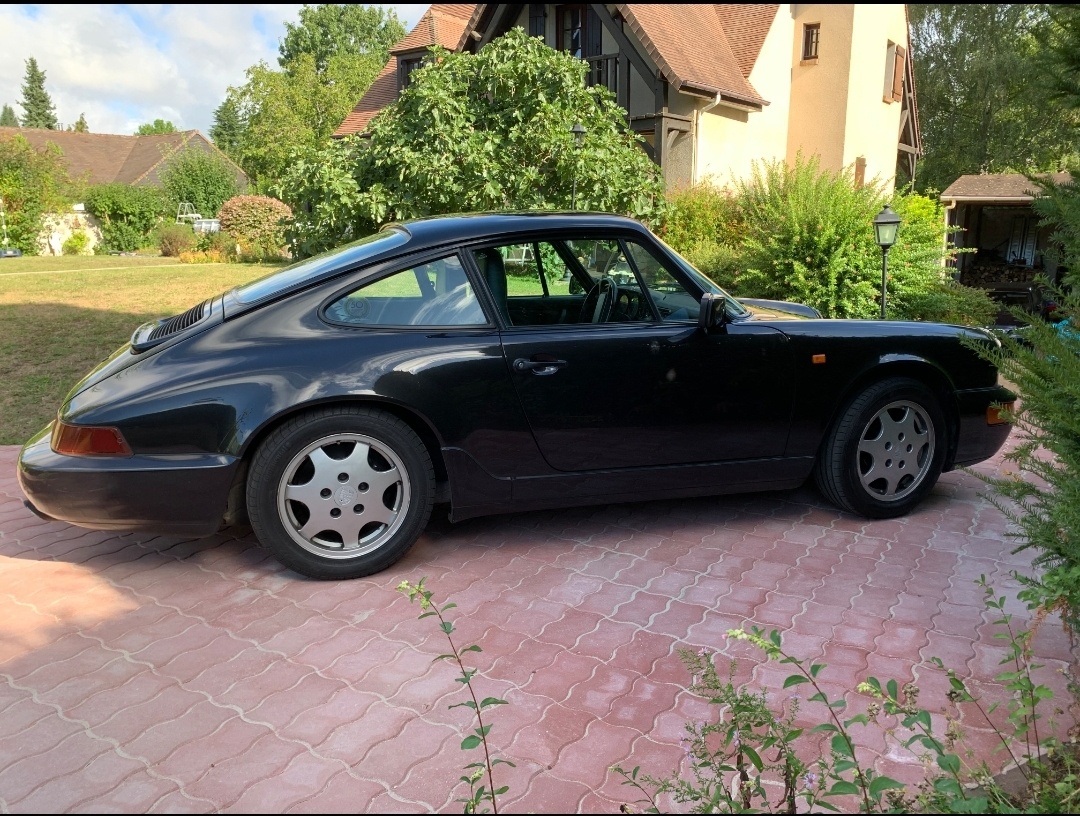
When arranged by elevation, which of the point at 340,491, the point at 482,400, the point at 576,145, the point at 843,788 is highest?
the point at 576,145

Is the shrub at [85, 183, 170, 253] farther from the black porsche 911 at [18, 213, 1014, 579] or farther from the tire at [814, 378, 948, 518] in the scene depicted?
the tire at [814, 378, 948, 518]

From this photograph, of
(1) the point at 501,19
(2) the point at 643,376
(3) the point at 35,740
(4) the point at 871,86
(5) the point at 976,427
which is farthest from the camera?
(4) the point at 871,86

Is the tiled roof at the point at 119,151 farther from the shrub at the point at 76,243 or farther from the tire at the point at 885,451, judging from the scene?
the tire at the point at 885,451

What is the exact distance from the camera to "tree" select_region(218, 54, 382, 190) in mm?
44938

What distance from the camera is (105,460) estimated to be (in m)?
3.45

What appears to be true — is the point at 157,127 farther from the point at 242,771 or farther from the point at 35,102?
the point at 242,771

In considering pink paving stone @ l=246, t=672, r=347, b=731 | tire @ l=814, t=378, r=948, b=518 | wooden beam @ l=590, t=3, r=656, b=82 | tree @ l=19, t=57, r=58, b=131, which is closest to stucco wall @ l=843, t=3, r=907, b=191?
wooden beam @ l=590, t=3, r=656, b=82

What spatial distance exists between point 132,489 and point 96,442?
241mm

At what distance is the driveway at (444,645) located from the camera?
2.50 m

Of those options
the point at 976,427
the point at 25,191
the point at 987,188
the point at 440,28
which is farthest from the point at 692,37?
the point at 25,191

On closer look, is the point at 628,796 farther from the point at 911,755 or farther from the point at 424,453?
the point at 424,453

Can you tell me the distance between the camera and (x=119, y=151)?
193 ft

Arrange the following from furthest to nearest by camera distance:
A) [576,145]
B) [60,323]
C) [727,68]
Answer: [727,68], [576,145], [60,323]

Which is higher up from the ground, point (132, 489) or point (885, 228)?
point (885, 228)
